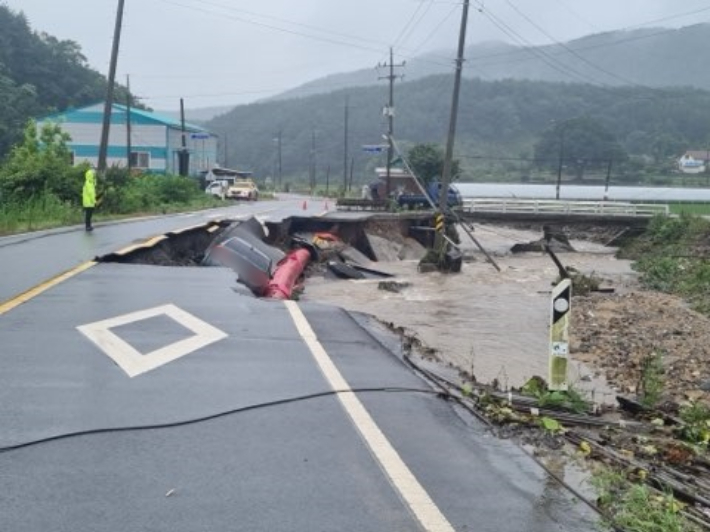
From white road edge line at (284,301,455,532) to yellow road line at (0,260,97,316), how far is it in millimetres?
4122

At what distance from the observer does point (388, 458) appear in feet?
16.4

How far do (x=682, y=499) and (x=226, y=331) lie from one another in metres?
5.41

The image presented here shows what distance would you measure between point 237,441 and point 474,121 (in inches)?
4343

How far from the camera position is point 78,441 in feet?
16.5

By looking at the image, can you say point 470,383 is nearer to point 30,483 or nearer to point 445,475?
point 445,475

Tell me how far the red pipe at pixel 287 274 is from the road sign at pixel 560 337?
8987 millimetres

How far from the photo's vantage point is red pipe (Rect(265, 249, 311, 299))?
54.8ft

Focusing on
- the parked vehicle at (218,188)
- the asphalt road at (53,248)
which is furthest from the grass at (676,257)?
the parked vehicle at (218,188)

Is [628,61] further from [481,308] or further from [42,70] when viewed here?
[481,308]

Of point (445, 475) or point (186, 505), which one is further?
point (445, 475)

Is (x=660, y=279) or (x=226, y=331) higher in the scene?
(x=226, y=331)

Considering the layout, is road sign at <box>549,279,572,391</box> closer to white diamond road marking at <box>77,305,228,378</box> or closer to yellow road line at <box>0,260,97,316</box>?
white diamond road marking at <box>77,305,228,378</box>

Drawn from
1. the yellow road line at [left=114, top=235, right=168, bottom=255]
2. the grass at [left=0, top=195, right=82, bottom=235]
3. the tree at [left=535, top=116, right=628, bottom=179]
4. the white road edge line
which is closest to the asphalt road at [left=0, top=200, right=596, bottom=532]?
the white road edge line

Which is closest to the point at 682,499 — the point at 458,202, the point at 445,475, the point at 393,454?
the point at 445,475
